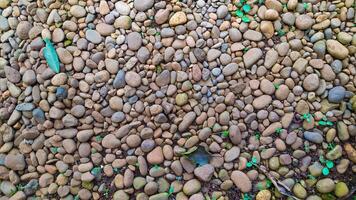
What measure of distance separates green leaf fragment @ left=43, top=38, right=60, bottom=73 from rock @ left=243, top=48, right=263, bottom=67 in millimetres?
835

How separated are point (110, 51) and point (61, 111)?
34 cm

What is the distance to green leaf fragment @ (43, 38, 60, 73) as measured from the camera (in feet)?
6.97

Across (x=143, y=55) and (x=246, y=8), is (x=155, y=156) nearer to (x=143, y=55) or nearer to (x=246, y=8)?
(x=143, y=55)

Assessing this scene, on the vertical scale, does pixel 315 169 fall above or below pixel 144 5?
below

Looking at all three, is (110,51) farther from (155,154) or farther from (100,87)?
(155,154)

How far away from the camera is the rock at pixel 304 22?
7.06 ft

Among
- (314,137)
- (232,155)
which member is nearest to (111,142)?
(232,155)

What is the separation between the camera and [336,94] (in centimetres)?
211

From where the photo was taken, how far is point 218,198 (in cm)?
206

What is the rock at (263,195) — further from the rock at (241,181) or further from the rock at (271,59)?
the rock at (271,59)

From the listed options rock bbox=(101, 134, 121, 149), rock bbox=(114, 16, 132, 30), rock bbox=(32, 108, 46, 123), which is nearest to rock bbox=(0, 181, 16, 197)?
rock bbox=(32, 108, 46, 123)

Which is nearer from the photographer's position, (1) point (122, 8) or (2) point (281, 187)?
(2) point (281, 187)

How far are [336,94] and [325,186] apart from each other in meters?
0.40

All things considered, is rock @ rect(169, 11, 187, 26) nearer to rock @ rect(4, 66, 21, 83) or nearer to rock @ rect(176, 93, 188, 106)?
rock @ rect(176, 93, 188, 106)
